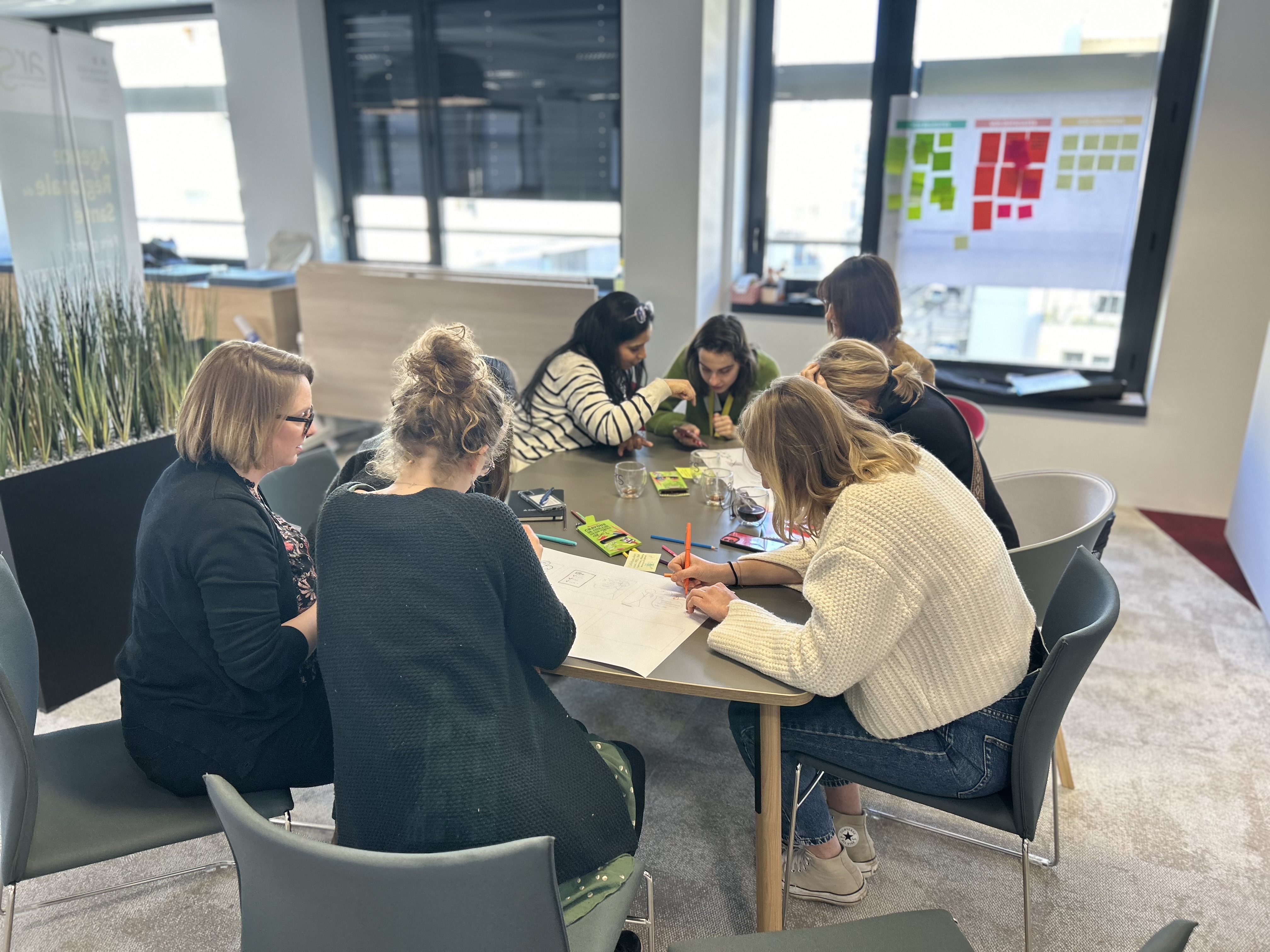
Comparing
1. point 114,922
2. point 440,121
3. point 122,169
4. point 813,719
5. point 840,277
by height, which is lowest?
point 114,922

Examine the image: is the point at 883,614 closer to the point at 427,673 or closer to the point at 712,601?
the point at 712,601

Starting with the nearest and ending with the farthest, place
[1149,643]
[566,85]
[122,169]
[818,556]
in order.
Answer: [818,556]
[1149,643]
[122,169]
[566,85]

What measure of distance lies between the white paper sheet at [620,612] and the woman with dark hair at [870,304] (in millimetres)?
1208

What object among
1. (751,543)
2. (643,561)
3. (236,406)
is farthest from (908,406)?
(236,406)

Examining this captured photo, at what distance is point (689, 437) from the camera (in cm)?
274

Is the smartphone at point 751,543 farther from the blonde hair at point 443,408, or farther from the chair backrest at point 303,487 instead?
the chair backrest at point 303,487

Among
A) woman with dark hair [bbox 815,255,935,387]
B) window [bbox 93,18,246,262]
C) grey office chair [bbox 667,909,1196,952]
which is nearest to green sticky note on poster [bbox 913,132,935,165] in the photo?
woman with dark hair [bbox 815,255,935,387]

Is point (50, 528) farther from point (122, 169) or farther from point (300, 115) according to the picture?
point (300, 115)

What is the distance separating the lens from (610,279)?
16.8ft

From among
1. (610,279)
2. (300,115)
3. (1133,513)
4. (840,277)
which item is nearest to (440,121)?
(300,115)

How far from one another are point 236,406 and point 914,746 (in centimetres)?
137

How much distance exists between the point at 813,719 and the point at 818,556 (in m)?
0.38

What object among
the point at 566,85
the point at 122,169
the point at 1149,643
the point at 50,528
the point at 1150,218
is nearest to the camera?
the point at 50,528

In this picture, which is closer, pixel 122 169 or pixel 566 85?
pixel 122 169
